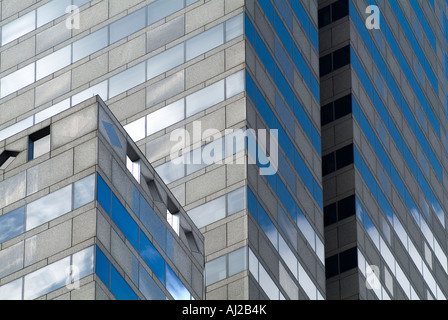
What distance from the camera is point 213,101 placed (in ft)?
260

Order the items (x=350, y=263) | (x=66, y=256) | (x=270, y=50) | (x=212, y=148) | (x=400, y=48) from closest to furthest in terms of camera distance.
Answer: (x=66, y=256) < (x=212, y=148) < (x=270, y=50) < (x=350, y=263) < (x=400, y=48)

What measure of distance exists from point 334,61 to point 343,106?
364 centimetres

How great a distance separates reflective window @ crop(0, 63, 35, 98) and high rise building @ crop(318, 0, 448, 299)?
61.7 ft

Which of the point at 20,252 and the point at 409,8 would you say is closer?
the point at 20,252

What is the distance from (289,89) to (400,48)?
2396 cm

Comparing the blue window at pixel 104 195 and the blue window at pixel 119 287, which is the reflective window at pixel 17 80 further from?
the blue window at pixel 119 287

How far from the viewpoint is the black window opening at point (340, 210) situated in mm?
90438

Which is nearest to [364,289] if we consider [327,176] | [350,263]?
[350,263]

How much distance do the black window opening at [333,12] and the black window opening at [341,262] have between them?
656 inches

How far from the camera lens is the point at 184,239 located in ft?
206

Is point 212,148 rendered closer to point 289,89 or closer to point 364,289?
point 289,89

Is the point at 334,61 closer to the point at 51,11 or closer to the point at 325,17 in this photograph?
the point at 325,17

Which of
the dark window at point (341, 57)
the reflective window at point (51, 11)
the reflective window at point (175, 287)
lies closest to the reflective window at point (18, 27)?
the reflective window at point (51, 11)

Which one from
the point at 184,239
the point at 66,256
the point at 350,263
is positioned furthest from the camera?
the point at 350,263
